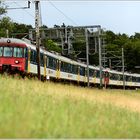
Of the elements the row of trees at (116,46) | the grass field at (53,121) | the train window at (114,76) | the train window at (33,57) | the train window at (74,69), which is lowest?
the grass field at (53,121)

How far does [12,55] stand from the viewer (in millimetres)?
38781

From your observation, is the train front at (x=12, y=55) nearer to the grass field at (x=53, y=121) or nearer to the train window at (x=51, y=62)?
the train window at (x=51, y=62)

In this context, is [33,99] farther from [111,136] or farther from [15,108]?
[111,136]

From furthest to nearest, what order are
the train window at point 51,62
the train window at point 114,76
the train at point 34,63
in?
the train window at point 114,76, the train window at point 51,62, the train at point 34,63

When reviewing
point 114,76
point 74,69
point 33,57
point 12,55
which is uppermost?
point 12,55

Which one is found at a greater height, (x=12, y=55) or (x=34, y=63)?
(x=12, y=55)

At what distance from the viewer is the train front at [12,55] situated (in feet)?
123

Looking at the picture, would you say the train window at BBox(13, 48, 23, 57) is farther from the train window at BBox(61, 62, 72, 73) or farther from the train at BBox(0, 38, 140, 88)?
the train window at BBox(61, 62, 72, 73)

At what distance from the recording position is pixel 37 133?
446 inches

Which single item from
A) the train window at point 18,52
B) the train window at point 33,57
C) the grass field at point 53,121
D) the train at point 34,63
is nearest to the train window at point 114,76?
the train at point 34,63

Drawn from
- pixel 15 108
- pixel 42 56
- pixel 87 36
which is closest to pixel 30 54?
pixel 42 56

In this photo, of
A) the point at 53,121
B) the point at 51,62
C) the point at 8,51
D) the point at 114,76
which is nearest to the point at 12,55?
the point at 8,51

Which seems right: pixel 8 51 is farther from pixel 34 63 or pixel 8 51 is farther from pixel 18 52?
pixel 34 63

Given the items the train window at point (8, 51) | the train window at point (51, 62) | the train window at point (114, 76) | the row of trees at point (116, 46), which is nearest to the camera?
the train window at point (8, 51)
